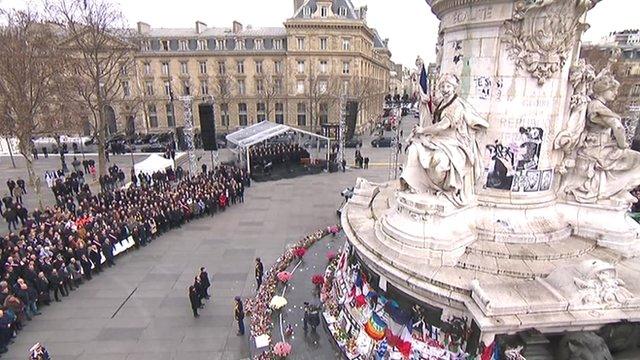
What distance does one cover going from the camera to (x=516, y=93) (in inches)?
362

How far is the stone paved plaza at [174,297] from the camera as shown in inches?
424

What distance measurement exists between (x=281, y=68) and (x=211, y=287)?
42432mm

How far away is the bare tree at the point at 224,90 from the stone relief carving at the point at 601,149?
46076 mm

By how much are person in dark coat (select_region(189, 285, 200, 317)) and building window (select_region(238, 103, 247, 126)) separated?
144 ft

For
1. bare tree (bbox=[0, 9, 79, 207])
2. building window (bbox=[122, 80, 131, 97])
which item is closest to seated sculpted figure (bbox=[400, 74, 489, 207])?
bare tree (bbox=[0, 9, 79, 207])

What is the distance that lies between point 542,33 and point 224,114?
161 feet

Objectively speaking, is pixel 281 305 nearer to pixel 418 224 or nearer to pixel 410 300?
pixel 410 300

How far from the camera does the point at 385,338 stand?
31.4 ft

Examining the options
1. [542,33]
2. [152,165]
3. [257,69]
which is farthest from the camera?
[257,69]

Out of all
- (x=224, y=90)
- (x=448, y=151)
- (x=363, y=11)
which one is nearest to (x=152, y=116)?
(x=224, y=90)

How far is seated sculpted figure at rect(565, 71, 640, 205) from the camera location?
30.7 ft

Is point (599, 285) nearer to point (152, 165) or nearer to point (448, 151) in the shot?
point (448, 151)

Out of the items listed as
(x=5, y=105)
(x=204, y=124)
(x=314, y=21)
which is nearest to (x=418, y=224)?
(x=204, y=124)

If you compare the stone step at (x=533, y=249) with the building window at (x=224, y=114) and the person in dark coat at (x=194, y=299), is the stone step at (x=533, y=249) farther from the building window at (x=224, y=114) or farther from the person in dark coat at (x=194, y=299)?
the building window at (x=224, y=114)
